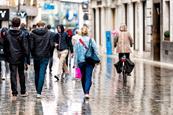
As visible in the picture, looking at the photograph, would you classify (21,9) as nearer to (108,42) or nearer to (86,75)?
(108,42)

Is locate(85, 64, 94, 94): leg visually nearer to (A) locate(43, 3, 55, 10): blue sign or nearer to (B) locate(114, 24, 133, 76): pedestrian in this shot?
(B) locate(114, 24, 133, 76): pedestrian

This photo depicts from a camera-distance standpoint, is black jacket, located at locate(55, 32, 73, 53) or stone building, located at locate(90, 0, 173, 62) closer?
black jacket, located at locate(55, 32, 73, 53)

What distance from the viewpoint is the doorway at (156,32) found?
36.6m

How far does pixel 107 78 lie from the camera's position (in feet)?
80.9

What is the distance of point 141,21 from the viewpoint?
41250mm

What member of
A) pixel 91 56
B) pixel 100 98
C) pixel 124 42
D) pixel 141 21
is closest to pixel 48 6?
pixel 141 21

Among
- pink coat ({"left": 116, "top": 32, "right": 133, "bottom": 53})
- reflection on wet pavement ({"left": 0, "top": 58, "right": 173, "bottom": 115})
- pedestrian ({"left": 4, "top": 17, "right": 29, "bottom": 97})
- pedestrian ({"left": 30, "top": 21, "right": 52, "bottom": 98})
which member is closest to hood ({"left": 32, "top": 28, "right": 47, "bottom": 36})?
pedestrian ({"left": 30, "top": 21, "right": 52, "bottom": 98})

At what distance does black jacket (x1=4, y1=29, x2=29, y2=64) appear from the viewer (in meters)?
17.6

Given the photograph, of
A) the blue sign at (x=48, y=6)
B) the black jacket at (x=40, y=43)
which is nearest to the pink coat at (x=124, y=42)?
the black jacket at (x=40, y=43)

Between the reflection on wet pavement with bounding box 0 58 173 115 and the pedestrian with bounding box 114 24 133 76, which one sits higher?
the pedestrian with bounding box 114 24 133 76

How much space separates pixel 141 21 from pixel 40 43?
23.7m

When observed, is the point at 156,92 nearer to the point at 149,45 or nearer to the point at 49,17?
the point at 149,45

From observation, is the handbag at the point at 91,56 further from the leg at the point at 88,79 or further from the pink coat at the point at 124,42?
the pink coat at the point at 124,42

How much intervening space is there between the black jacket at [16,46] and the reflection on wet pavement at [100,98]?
1.03 meters
